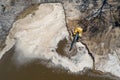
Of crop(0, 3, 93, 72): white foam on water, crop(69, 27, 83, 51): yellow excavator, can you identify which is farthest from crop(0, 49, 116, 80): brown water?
crop(69, 27, 83, 51): yellow excavator

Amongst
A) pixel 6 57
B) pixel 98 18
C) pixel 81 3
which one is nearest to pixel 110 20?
pixel 98 18

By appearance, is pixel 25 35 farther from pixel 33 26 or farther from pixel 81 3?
pixel 81 3

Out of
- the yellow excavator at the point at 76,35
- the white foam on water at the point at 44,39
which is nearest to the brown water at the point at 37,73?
the white foam on water at the point at 44,39

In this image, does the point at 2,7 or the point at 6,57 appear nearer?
the point at 6,57

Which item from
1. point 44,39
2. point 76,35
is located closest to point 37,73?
point 44,39

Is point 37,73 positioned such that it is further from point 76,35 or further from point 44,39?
point 76,35

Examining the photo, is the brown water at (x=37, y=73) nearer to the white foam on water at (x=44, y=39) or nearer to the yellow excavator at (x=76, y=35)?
the white foam on water at (x=44, y=39)

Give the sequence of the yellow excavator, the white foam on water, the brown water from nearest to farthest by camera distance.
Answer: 1. the brown water
2. the white foam on water
3. the yellow excavator

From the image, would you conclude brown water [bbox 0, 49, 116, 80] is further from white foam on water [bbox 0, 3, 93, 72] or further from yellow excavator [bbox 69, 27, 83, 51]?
yellow excavator [bbox 69, 27, 83, 51]

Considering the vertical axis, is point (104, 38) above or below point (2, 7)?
below
